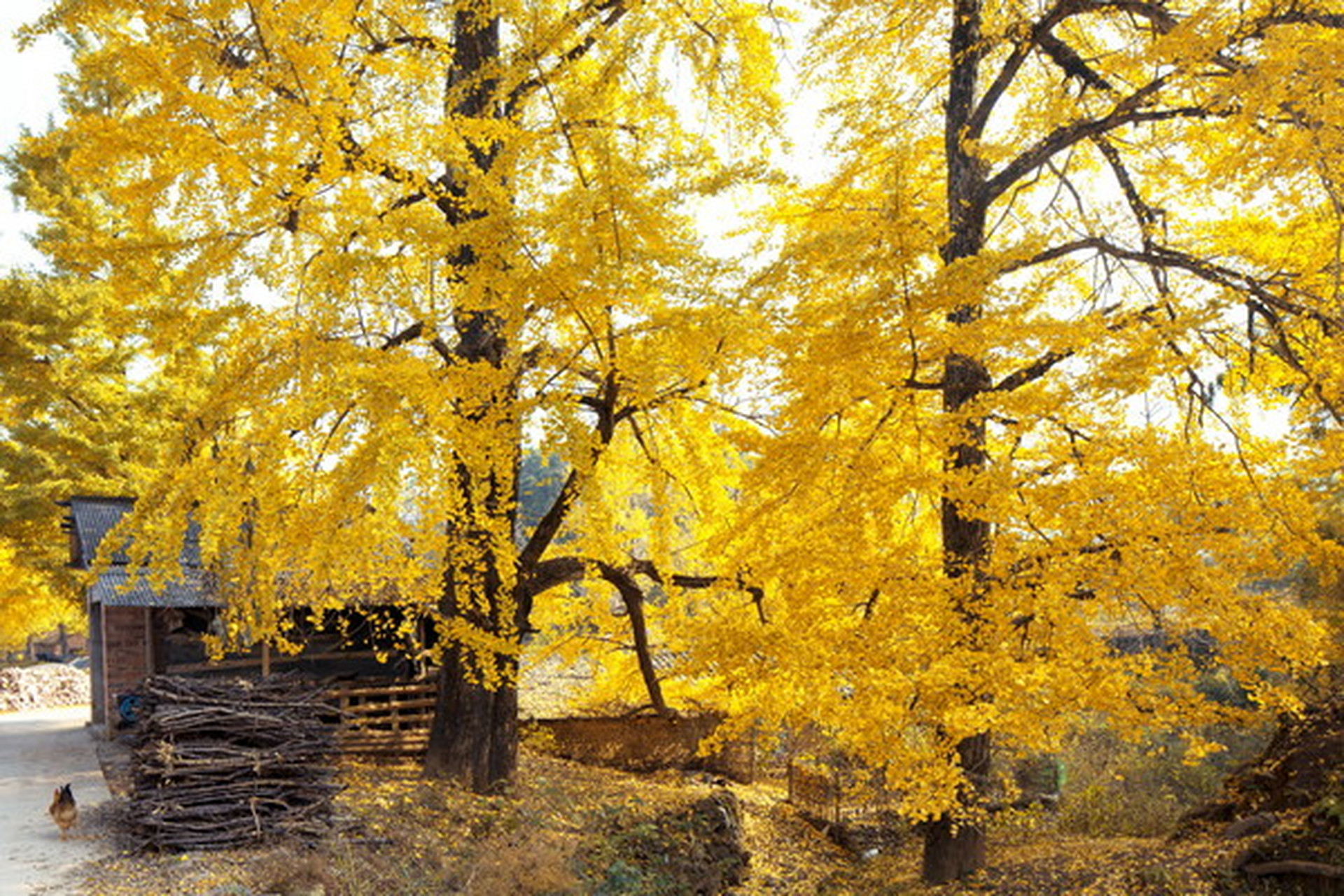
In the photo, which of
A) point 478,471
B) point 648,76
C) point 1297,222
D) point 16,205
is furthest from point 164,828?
point 16,205

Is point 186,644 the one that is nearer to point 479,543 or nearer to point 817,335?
point 479,543

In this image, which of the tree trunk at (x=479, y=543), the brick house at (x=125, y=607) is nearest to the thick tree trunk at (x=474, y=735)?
the tree trunk at (x=479, y=543)

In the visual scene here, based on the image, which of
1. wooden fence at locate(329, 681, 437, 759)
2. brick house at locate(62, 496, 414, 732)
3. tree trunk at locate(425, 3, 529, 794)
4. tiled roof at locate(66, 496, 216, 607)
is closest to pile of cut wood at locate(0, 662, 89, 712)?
tiled roof at locate(66, 496, 216, 607)

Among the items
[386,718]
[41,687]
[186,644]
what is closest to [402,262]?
[386,718]

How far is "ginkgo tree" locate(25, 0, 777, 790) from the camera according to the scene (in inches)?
306

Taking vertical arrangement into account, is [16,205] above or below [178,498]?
above

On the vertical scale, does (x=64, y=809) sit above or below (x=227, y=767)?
→ below

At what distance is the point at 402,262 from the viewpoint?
31.1ft

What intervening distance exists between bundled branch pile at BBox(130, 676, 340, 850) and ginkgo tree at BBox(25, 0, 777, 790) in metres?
0.97

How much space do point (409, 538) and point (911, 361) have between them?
598cm

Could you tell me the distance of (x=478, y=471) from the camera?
8727mm

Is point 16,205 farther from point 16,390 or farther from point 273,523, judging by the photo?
point 273,523

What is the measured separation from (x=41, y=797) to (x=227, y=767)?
3.55 metres

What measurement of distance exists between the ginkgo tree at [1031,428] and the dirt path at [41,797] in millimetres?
5718
